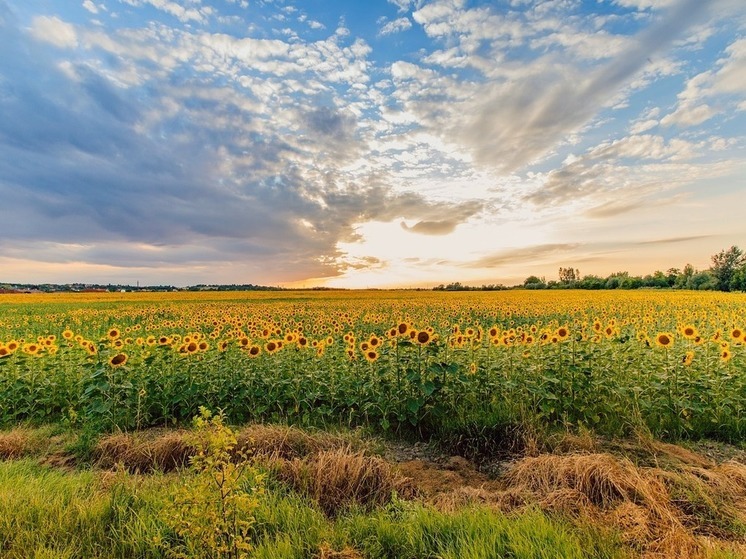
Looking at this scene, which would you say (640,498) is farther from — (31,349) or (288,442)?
(31,349)

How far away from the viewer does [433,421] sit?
542 centimetres

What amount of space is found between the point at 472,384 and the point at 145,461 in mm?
4313

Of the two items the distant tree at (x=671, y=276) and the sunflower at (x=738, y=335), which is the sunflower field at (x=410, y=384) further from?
the distant tree at (x=671, y=276)

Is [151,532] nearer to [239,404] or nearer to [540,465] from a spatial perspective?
[239,404]

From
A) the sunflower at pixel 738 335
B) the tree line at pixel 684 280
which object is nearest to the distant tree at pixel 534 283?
the tree line at pixel 684 280

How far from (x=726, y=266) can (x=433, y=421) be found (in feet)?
331

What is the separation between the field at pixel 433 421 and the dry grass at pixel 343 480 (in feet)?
0.11

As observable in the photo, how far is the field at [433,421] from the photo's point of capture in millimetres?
2998

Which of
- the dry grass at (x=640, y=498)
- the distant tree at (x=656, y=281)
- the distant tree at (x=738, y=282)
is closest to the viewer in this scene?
the dry grass at (x=640, y=498)

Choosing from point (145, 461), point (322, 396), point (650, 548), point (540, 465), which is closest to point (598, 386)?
point (540, 465)

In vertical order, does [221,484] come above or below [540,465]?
above

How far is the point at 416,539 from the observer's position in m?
2.86

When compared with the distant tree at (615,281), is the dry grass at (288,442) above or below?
below

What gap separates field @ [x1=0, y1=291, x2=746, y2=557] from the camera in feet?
9.84
